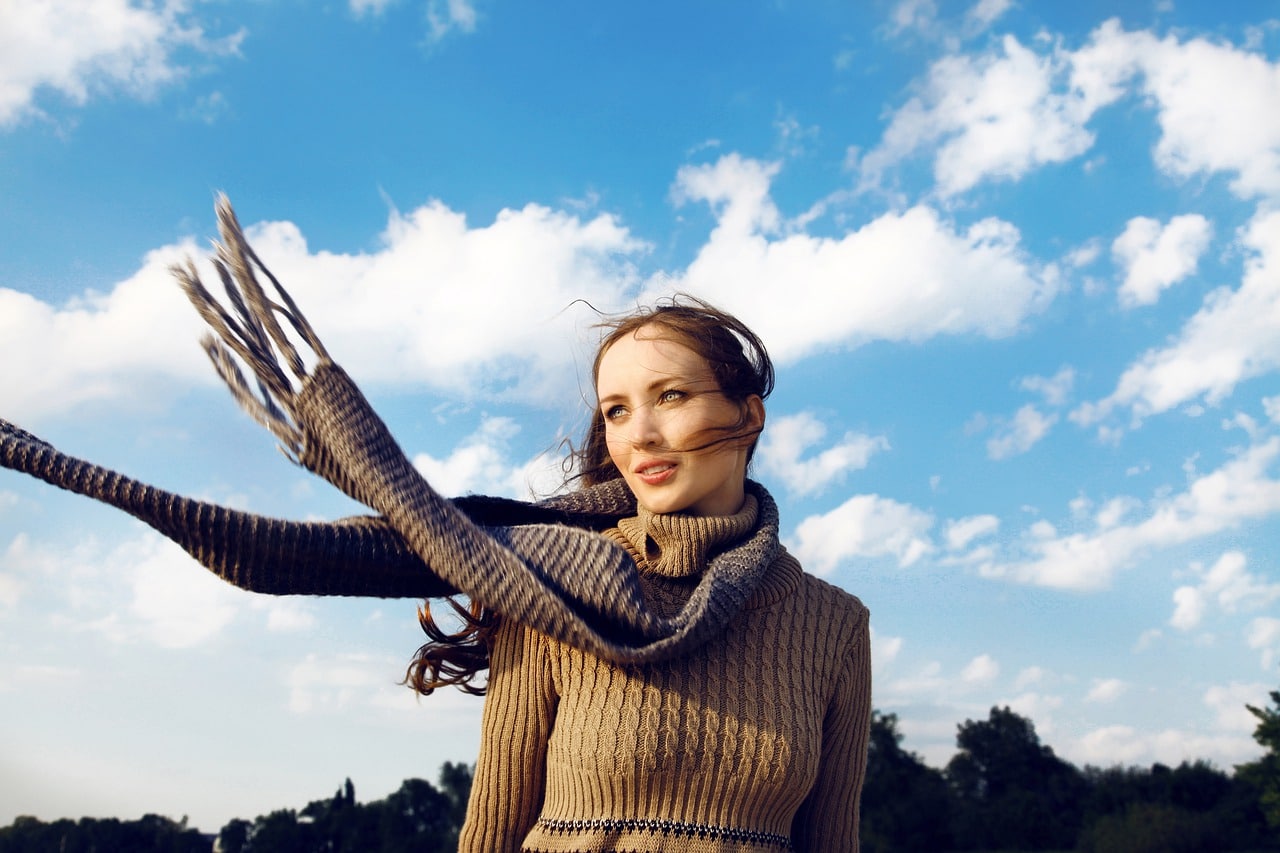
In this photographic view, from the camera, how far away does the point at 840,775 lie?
2914mm

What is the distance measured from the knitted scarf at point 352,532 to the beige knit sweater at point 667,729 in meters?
0.18

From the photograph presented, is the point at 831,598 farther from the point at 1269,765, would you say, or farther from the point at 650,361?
the point at 1269,765

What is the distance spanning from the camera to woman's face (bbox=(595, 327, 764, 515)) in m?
2.71

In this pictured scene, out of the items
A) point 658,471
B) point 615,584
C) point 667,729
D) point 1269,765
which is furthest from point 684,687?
point 1269,765

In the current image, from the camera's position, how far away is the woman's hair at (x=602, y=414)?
2.70 meters

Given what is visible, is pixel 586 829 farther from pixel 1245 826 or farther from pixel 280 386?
pixel 1245 826

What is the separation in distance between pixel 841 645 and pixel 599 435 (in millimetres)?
840

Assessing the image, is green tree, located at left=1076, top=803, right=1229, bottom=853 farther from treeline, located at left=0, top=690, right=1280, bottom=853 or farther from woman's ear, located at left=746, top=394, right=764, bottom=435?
woman's ear, located at left=746, top=394, right=764, bottom=435

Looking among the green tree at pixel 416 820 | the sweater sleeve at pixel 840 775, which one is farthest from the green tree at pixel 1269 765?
the sweater sleeve at pixel 840 775

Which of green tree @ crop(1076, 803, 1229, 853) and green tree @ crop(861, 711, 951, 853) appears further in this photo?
green tree @ crop(861, 711, 951, 853)

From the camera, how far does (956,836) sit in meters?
51.3

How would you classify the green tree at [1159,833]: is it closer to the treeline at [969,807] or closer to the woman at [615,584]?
the treeline at [969,807]

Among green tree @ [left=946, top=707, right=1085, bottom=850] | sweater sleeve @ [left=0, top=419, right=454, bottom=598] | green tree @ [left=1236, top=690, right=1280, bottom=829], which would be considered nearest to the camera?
sweater sleeve @ [left=0, top=419, right=454, bottom=598]

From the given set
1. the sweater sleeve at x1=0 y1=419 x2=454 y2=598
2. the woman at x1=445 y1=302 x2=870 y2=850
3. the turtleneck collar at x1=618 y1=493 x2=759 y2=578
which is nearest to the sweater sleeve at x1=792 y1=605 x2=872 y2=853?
the woman at x1=445 y1=302 x2=870 y2=850
